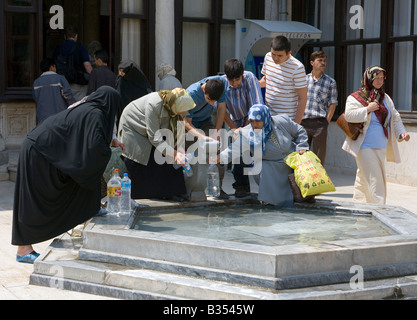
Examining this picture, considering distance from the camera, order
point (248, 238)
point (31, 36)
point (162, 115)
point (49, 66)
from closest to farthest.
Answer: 1. point (248, 238)
2. point (162, 115)
3. point (49, 66)
4. point (31, 36)

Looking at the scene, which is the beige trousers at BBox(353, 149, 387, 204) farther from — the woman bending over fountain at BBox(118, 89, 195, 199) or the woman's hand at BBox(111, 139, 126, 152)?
the woman's hand at BBox(111, 139, 126, 152)

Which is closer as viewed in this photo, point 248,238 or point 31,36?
point 248,238

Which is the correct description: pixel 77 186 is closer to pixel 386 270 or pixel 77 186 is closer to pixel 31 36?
pixel 386 270

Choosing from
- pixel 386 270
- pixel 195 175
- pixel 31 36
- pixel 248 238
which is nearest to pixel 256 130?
pixel 195 175

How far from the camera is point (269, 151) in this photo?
7.73m

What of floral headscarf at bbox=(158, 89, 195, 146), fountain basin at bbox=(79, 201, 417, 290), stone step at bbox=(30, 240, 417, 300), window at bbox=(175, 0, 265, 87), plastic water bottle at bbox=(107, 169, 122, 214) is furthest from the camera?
window at bbox=(175, 0, 265, 87)

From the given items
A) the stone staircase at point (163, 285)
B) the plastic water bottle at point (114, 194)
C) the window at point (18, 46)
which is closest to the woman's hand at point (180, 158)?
the plastic water bottle at point (114, 194)

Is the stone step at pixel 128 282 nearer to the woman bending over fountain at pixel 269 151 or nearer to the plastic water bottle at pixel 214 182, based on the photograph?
the woman bending over fountain at pixel 269 151

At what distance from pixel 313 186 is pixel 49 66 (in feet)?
15.8

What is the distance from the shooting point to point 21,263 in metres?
6.48

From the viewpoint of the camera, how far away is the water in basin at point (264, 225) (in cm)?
637

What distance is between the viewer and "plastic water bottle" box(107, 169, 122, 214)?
6.80m

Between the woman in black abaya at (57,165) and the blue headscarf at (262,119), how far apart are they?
1640mm

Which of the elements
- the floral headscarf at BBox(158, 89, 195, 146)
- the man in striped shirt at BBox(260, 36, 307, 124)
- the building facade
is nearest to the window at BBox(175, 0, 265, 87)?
the building facade
